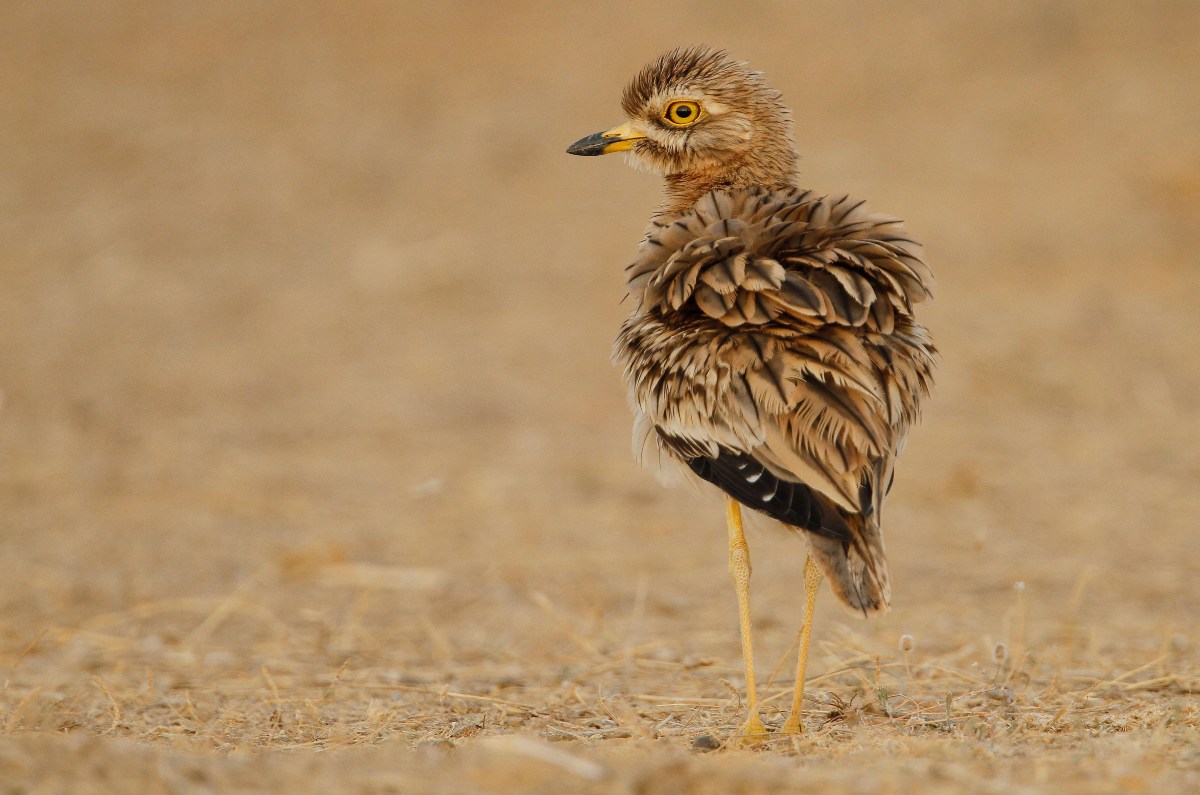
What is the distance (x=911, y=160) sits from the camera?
13.2 m

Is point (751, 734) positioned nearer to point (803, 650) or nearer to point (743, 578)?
point (803, 650)

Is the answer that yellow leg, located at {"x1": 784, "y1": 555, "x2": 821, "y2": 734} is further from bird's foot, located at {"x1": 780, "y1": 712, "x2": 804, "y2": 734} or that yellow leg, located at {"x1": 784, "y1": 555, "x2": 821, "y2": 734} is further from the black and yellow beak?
the black and yellow beak

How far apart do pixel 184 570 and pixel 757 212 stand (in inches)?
160

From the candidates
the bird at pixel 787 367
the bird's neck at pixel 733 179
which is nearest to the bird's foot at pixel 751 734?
the bird at pixel 787 367

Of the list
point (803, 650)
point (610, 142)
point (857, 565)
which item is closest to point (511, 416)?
point (610, 142)

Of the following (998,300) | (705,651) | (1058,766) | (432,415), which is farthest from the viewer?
(998,300)

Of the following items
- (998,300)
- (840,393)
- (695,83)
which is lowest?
(840,393)

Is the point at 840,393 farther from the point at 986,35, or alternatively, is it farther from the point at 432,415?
the point at 986,35

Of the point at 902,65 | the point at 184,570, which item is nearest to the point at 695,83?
the point at 184,570

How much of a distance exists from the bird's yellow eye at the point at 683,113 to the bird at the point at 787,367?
1.61 feet

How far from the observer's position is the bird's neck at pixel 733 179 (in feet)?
15.3

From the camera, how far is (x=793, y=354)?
3701 mm

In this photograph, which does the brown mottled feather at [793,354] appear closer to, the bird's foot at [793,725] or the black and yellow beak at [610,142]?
the bird's foot at [793,725]

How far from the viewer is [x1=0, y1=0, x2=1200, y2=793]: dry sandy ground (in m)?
4.05
